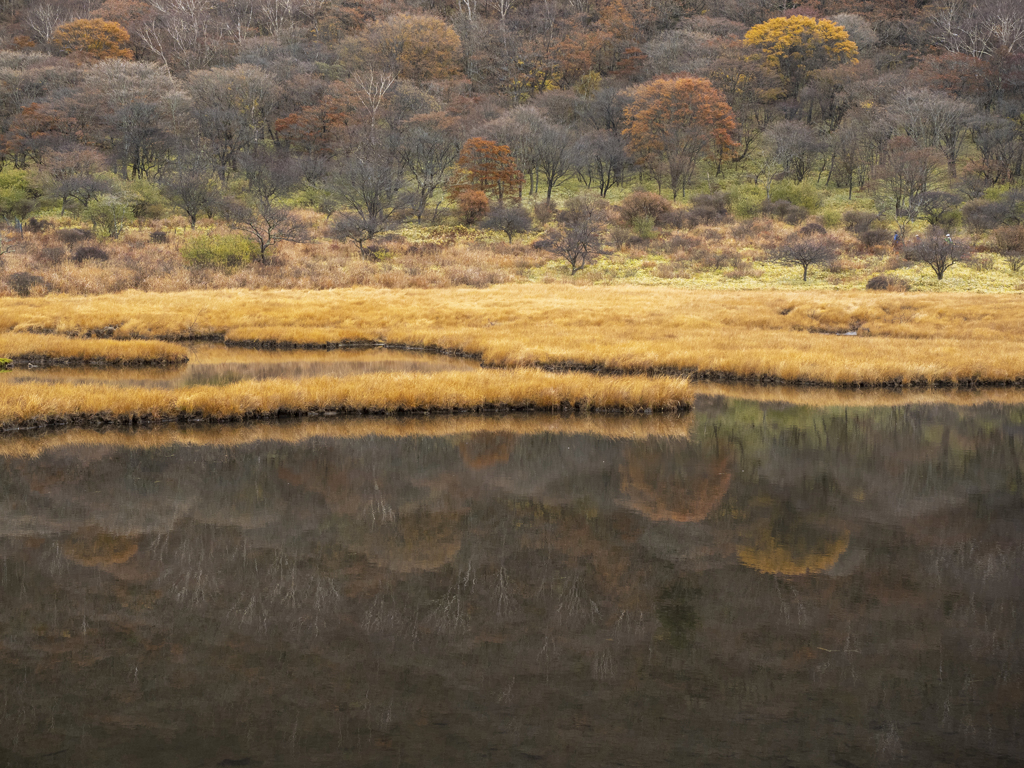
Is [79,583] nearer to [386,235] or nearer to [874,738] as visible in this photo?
[874,738]

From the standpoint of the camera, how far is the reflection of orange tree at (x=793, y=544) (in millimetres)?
9898

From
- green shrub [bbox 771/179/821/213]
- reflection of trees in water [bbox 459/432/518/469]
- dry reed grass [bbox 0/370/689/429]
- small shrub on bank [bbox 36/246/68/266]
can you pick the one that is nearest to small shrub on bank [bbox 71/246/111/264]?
small shrub on bank [bbox 36/246/68/266]

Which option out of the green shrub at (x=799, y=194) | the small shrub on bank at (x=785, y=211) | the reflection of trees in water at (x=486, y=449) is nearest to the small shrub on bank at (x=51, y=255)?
the reflection of trees in water at (x=486, y=449)

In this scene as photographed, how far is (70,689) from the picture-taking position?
6.68 meters

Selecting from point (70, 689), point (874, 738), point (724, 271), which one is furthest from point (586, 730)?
point (724, 271)

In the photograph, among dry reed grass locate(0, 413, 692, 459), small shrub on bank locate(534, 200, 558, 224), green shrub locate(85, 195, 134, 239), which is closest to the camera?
dry reed grass locate(0, 413, 692, 459)

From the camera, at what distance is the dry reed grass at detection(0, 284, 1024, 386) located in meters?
25.0

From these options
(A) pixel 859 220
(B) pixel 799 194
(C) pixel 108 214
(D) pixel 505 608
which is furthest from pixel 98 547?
(B) pixel 799 194

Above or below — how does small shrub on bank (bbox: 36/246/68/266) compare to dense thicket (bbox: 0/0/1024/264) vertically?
below

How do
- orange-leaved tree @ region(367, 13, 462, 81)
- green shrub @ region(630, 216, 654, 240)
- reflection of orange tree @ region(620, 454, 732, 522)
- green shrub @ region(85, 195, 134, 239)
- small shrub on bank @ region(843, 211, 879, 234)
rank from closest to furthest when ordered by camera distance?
reflection of orange tree @ region(620, 454, 732, 522)
green shrub @ region(85, 195, 134, 239)
small shrub on bank @ region(843, 211, 879, 234)
green shrub @ region(630, 216, 654, 240)
orange-leaved tree @ region(367, 13, 462, 81)

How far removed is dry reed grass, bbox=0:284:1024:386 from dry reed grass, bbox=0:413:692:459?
640cm

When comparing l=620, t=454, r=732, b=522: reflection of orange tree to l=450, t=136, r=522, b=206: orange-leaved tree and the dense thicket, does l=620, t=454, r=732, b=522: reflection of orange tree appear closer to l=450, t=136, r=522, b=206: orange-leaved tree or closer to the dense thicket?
the dense thicket

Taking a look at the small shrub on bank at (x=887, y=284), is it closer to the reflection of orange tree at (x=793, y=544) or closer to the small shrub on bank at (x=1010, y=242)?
the small shrub on bank at (x=1010, y=242)

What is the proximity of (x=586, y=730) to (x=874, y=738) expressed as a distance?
7.17 feet
